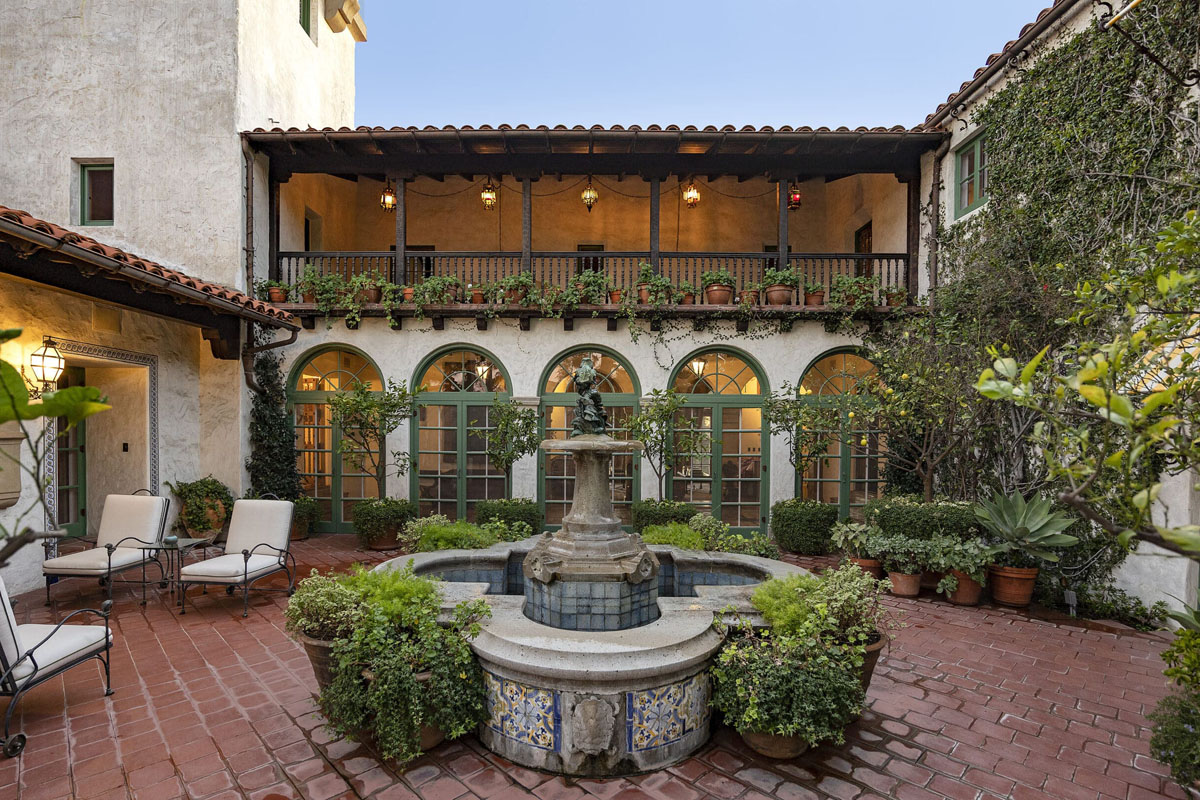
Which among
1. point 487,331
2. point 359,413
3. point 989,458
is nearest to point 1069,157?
point 989,458

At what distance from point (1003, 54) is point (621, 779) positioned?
28.8ft

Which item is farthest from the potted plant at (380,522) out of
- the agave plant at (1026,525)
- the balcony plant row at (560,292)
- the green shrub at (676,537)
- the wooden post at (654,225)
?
the agave plant at (1026,525)

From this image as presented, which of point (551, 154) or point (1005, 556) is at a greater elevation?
A: point (551, 154)

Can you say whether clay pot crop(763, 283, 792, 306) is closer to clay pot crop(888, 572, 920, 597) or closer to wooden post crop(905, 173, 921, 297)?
wooden post crop(905, 173, 921, 297)

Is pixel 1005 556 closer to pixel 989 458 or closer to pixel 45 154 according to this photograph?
pixel 989 458

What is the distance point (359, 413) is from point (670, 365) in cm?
462

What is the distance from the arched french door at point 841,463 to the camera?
9109mm

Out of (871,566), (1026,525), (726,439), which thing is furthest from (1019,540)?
(726,439)

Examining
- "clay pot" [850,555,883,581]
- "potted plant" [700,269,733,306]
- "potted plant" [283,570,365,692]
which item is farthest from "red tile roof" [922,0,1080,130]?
"potted plant" [283,570,365,692]

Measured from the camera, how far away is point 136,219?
8.55 m

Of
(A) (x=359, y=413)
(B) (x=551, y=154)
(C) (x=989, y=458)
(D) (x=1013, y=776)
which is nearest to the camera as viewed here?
(D) (x=1013, y=776)

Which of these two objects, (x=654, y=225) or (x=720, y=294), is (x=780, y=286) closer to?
(x=720, y=294)

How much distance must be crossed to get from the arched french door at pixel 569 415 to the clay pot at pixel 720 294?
5.46 feet

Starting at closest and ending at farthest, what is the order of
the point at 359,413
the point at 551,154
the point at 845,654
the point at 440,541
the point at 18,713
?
the point at 845,654 → the point at 18,713 → the point at 440,541 → the point at 359,413 → the point at 551,154
